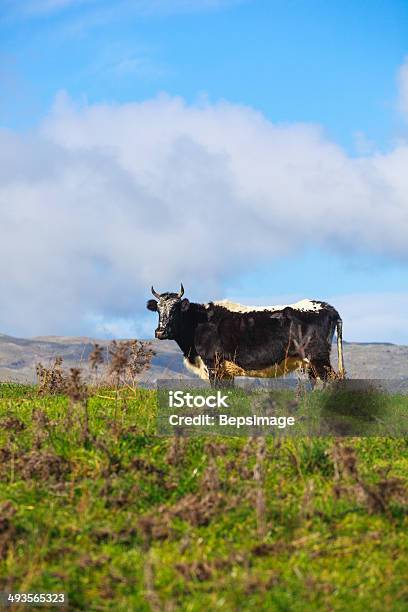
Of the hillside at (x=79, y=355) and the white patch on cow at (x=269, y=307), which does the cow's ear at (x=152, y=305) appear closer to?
the white patch on cow at (x=269, y=307)

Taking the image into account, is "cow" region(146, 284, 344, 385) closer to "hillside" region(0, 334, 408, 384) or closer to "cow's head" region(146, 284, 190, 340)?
"cow's head" region(146, 284, 190, 340)

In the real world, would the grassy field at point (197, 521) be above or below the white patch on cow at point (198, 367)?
below

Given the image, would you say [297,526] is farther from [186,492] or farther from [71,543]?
[71,543]

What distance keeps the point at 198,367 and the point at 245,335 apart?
142 cm

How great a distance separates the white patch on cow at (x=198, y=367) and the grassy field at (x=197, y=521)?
1021 centimetres

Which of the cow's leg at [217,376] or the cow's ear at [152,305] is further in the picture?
the cow's ear at [152,305]

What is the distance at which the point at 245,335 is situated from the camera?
73.8 feet

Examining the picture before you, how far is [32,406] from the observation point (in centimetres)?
1517

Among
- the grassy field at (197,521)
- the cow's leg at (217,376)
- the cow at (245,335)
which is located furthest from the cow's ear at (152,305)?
the grassy field at (197,521)

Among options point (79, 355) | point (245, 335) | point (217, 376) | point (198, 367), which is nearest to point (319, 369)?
point (245, 335)

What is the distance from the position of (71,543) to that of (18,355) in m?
99.8

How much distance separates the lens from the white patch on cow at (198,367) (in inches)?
880

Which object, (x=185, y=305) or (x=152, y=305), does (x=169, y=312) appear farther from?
(x=152, y=305)

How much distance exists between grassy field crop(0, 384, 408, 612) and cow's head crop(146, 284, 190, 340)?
10312 mm
